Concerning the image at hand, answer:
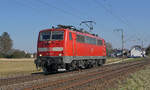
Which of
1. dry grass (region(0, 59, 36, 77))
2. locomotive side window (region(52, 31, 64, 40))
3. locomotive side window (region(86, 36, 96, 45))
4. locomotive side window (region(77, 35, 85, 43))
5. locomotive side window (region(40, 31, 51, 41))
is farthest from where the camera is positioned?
dry grass (region(0, 59, 36, 77))

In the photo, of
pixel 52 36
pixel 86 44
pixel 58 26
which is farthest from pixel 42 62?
pixel 86 44

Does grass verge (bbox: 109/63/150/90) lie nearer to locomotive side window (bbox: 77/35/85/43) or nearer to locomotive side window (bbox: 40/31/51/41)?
locomotive side window (bbox: 77/35/85/43)

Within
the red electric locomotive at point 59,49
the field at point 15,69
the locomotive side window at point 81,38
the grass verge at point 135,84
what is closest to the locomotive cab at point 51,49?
the red electric locomotive at point 59,49

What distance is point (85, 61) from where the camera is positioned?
2356cm

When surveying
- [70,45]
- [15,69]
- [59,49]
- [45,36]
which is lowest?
[15,69]

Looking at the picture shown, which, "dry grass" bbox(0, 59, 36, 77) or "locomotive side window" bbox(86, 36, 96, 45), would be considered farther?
"dry grass" bbox(0, 59, 36, 77)

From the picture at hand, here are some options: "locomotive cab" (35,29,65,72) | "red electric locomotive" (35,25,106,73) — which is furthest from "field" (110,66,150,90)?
"locomotive cab" (35,29,65,72)

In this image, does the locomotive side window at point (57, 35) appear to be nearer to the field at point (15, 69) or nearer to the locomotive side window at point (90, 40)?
the field at point (15, 69)

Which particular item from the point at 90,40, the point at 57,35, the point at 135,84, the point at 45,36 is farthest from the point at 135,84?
the point at 90,40

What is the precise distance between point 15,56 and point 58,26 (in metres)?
74.0

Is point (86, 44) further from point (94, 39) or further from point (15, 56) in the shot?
point (15, 56)

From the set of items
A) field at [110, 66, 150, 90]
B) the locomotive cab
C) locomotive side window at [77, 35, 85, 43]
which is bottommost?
field at [110, 66, 150, 90]

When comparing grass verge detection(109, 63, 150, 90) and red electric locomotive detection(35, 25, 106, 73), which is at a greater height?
red electric locomotive detection(35, 25, 106, 73)

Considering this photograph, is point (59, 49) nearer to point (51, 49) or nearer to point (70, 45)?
point (51, 49)
